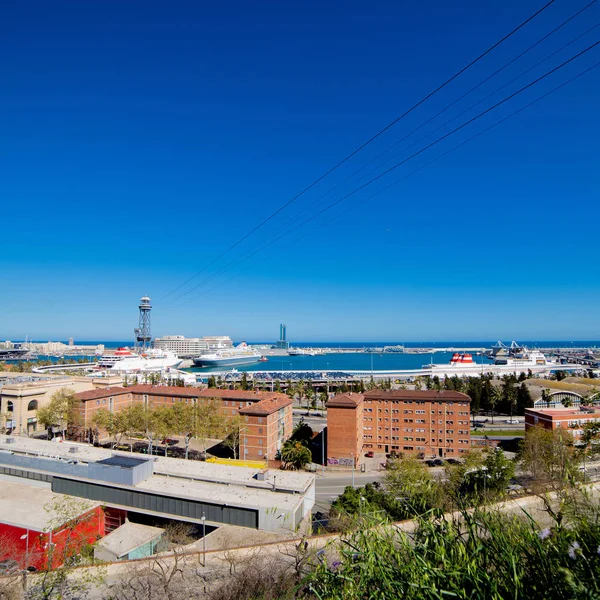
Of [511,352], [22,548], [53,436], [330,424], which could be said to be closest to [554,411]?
[330,424]

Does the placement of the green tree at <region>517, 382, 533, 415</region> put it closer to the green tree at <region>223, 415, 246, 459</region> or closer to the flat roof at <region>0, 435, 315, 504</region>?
the green tree at <region>223, 415, 246, 459</region>

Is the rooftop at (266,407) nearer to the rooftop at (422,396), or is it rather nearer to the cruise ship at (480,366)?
the rooftop at (422,396)

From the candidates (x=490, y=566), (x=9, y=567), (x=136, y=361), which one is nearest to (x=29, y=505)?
(x=9, y=567)

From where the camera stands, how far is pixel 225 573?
29.3 ft

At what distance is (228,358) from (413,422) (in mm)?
79971

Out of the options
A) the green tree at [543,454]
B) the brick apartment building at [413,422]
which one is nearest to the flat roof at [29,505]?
the brick apartment building at [413,422]

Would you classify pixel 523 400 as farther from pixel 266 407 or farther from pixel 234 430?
pixel 234 430

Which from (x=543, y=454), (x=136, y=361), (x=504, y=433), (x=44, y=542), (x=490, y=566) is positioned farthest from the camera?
(x=136, y=361)

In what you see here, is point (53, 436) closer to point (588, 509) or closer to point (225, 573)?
point (225, 573)

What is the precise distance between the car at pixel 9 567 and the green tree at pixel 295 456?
12.5m

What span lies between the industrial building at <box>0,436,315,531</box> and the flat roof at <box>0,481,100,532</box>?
1.22 feet

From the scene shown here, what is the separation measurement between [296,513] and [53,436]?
862 inches

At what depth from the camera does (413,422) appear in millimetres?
24875

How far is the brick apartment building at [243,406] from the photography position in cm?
2205
